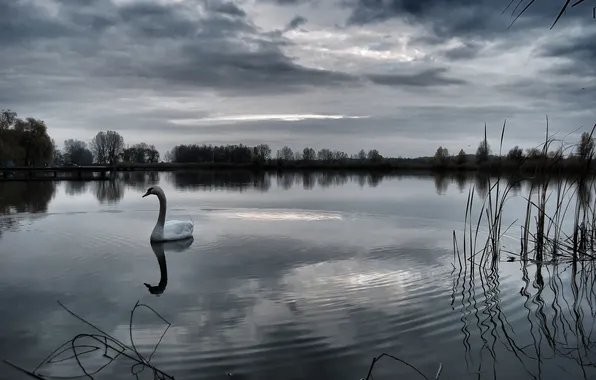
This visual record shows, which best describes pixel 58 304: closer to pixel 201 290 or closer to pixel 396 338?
pixel 201 290

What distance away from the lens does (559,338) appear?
478cm

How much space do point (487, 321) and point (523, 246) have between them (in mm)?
4179

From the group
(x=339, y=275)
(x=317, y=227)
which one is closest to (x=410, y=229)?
(x=317, y=227)

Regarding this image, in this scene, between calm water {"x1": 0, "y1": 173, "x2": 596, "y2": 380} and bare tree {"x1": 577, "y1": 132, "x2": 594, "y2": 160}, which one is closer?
calm water {"x1": 0, "y1": 173, "x2": 596, "y2": 380}

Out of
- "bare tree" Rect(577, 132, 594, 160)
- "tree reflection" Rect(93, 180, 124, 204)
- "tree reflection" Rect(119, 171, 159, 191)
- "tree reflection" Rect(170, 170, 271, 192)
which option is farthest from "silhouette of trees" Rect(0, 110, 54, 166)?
"bare tree" Rect(577, 132, 594, 160)

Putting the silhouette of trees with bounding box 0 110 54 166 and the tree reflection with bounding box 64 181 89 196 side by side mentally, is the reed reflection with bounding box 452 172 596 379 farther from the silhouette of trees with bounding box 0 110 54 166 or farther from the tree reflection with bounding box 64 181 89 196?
the silhouette of trees with bounding box 0 110 54 166

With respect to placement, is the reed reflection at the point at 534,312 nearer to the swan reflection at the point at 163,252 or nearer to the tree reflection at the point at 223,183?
the swan reflection at the point at 163,252

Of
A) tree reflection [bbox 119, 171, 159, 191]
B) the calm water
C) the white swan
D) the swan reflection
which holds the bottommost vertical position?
tree reflection [bbox 119, 171, 159, 191]

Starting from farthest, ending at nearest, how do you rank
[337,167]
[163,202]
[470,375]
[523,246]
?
[337,167] < [163,202] < [523,246] < [470,375]

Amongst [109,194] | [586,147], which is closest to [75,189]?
[109,194]

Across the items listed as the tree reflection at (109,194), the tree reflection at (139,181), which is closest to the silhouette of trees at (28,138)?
the tree reflection at (139,181)

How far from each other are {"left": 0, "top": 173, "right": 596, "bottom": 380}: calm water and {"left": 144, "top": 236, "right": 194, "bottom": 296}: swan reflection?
33 millimetres

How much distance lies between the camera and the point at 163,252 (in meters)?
8.87

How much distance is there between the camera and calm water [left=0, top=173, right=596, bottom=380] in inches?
162
